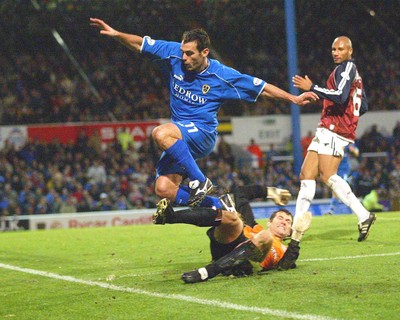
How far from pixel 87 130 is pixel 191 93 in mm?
16698

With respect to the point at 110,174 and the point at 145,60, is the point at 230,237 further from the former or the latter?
the point at 145,60

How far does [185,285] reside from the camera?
613cm

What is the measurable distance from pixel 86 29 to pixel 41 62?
260cm

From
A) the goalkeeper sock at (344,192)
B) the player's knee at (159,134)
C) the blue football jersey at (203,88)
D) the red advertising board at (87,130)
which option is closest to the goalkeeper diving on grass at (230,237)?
the player's knee at (159,134)

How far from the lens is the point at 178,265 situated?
7535 millimetres

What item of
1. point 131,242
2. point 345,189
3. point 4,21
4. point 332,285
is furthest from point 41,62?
point 332,285

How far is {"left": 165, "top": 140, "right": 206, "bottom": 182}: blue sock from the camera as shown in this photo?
6812 millimetres

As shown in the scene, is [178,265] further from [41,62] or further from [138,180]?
[41,62]

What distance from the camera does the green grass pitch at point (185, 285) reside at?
5.03 metres

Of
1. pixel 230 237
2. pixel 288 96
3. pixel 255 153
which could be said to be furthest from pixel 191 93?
pixel 255 153

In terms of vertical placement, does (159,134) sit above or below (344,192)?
above

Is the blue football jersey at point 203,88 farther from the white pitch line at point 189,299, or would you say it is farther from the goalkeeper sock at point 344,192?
the goalkeeper sock at point 344,192

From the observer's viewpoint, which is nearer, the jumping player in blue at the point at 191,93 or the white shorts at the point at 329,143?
the jumping player in blue at the point at 191,93

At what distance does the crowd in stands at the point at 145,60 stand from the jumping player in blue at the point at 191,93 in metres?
17.5
